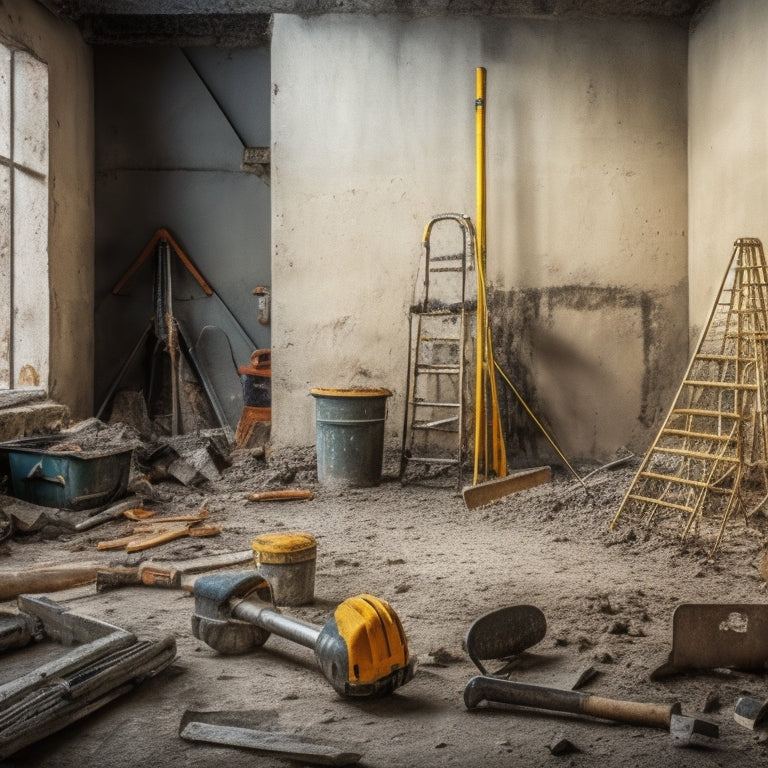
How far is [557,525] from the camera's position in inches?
197

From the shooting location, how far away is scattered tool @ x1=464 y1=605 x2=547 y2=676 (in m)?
2.69

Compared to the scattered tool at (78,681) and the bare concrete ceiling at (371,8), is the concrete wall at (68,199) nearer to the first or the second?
the bare concrete ceiling at (371,8)

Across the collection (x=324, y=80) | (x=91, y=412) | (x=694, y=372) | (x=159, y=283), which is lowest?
(x=91, y=412)

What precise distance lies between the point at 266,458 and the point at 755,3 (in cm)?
518

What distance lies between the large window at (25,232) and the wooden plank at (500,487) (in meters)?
3.93

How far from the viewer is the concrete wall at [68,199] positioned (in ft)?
22.4

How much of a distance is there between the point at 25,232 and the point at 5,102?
1.07 metres

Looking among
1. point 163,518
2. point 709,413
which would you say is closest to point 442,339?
point 709,413

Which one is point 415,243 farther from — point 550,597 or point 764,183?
point 550,597

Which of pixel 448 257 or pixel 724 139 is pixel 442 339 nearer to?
pixel 448 257

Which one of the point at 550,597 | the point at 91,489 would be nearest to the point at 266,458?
the point at 91,489

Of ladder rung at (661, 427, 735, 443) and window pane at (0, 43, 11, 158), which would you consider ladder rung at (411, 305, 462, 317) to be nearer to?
ladder rung at (661, 427, 735, 443)

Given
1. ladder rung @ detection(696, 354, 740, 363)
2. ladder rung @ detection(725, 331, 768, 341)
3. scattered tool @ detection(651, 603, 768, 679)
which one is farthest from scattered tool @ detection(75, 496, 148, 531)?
ladder rung @ detection(725, 331, 768, 341)

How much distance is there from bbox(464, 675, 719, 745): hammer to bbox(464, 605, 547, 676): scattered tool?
0.73 feet
